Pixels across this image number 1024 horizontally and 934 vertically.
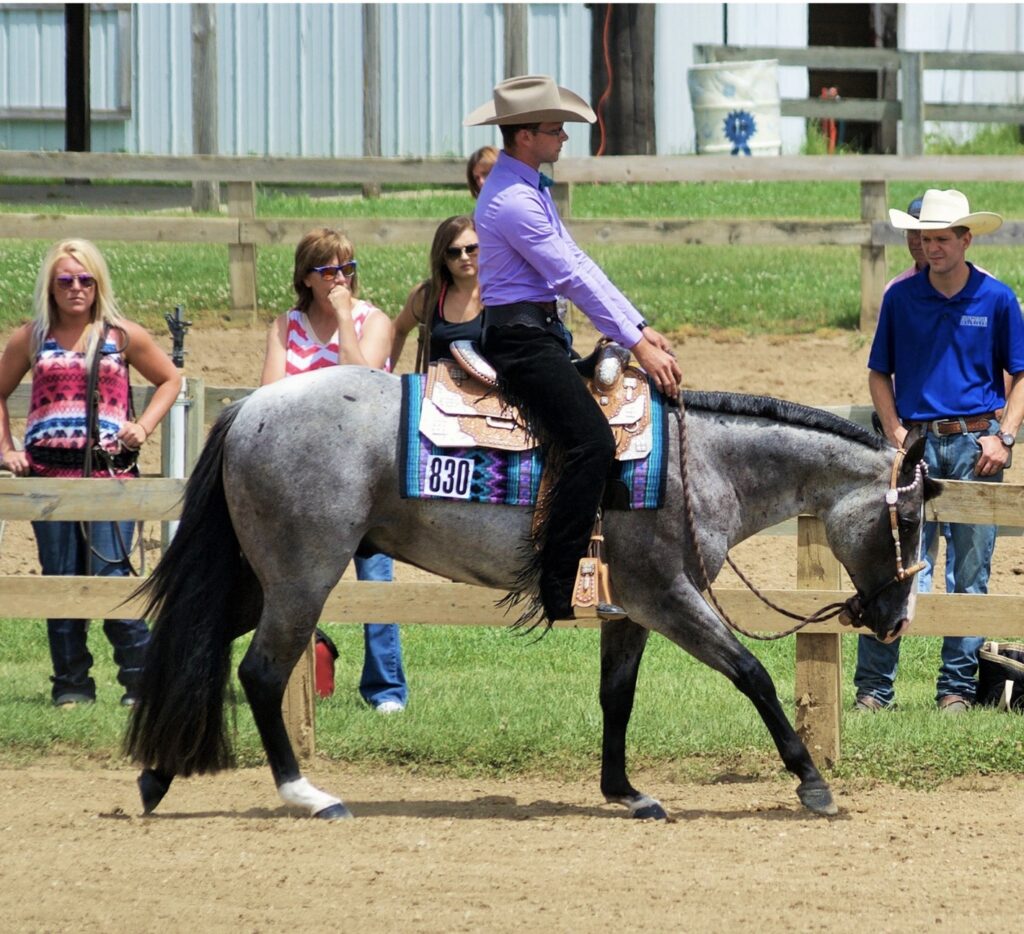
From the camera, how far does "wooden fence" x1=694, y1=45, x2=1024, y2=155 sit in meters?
20.5

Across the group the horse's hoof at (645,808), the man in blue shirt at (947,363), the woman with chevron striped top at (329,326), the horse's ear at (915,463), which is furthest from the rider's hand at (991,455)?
the woman with chevron striped top at (329,326)

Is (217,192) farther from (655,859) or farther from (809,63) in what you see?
(655,859)

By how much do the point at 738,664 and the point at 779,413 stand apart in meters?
0.91

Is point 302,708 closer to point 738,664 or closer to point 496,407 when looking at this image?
point 496,407

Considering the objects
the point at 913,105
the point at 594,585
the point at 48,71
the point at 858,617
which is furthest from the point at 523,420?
the point at 48,71

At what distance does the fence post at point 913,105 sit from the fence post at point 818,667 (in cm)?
1475

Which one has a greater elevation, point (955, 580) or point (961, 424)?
point (961, 424)

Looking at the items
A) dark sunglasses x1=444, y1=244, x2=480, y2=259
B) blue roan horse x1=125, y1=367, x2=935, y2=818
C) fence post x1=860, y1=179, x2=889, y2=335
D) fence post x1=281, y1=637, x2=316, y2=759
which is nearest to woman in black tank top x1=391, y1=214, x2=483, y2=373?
dark sunglasses x1=444, y1=244, x2=480, y2=259

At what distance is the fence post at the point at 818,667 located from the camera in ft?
22.0

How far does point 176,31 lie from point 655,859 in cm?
1681

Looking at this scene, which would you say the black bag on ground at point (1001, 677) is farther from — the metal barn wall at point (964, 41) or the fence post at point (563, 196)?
the metal barn wall at point (964, 41)

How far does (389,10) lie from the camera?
66.0 feet

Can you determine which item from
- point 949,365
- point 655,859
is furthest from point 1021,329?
point 655,859

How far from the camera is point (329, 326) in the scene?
7234 millimetres
